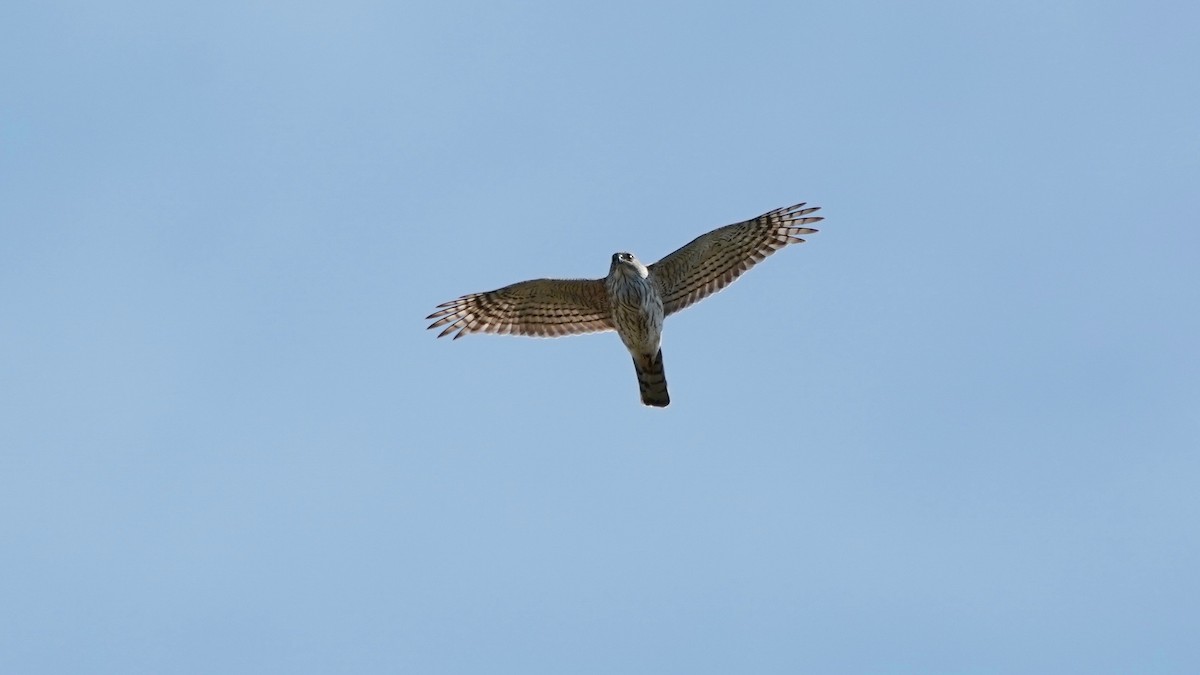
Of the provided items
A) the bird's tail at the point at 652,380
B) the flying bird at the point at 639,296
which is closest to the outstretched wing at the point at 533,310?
the flying bird at the point at 639,296

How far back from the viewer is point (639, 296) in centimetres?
1520

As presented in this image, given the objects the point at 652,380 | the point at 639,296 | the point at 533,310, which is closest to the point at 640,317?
the point at 639,296

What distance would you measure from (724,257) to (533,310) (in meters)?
2.23

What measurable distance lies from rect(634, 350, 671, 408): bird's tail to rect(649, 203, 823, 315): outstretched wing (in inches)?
23.7

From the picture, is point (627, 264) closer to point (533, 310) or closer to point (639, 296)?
point (639, 296)

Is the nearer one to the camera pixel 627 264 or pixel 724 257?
pixel 627 264

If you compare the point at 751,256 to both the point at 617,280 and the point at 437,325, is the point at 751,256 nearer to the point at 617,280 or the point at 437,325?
the point at 617,280

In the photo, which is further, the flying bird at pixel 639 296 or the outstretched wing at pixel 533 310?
the outstretched wing at pixel 533 310

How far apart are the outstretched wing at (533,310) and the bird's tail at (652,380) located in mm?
720

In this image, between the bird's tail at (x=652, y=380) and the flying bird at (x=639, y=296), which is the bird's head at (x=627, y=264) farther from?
the bird's tail at (x=652, y=380)

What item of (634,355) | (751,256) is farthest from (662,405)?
(751,256)

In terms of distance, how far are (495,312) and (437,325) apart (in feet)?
2.24

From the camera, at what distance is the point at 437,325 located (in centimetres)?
1673

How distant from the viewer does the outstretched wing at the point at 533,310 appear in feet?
52.7
